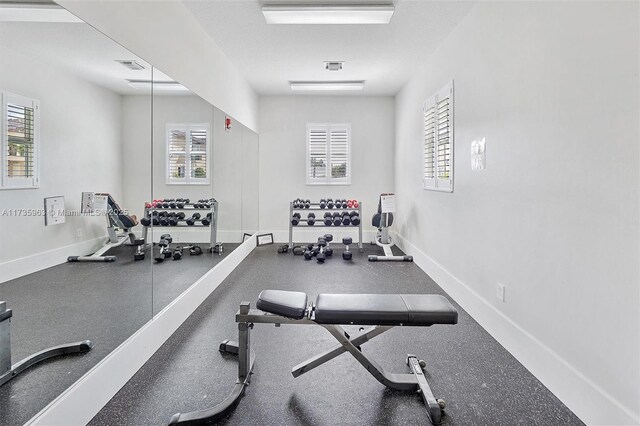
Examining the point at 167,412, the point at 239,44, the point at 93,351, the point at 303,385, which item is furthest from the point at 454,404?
the point at 239,44

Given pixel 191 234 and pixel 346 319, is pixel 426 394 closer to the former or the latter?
pixel 346 319

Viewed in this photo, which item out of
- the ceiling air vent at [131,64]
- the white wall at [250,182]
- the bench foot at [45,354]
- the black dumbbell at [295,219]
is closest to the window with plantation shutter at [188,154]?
the ceiling air vent at [131,64]

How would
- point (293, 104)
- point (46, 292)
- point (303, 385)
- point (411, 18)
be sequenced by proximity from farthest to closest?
point (293, 104), point (411, 18), point (303, 385), point (46, 292)

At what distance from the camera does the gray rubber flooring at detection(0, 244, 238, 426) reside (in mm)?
1456

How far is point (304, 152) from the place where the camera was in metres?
6.05

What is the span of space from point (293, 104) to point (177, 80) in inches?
139

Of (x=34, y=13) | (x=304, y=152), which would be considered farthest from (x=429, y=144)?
(x=34, y=13)

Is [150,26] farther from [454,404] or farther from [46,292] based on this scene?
[454,404]

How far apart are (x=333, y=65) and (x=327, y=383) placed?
365cm

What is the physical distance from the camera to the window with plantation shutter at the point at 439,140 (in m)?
3.30

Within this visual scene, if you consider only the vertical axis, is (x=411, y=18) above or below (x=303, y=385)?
above

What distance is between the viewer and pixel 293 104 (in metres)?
6.00

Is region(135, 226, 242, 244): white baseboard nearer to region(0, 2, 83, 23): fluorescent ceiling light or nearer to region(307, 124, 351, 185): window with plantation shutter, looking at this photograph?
region(0, 2, 83, 23): fluorescent ceiling light

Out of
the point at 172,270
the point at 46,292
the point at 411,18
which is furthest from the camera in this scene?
the point at 411,18
